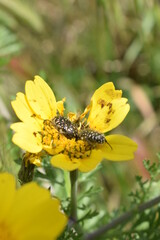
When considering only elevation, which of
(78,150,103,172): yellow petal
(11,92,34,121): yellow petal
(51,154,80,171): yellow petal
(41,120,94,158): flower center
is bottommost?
(78,150,103,172): yellow petal

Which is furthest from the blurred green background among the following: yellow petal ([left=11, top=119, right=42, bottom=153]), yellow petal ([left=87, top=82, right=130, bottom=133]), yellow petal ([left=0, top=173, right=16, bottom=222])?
yellow petal ([left=0, top=173, right=16, bottom=222])

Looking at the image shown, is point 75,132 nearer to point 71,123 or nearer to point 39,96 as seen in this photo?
point 71,123

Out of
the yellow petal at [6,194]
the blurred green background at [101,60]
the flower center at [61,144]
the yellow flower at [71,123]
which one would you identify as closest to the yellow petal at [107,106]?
the yellow flower at [71,123]

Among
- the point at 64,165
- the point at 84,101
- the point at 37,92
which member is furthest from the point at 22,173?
the point at 84,101

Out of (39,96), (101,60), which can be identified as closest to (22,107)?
(39,96)

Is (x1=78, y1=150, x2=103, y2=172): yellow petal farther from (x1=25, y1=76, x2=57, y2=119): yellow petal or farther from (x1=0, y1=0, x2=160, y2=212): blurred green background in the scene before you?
(x1=0, y1=0, x2=160, y2=212): blurred green background

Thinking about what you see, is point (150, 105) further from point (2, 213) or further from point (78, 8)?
point (2, 213)

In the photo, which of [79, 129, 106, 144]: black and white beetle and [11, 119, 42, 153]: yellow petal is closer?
[11, 119, 42, 153]: yellow petal

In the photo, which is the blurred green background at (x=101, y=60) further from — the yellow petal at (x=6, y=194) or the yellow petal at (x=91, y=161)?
the yellow petal at (x=6, y=194)
